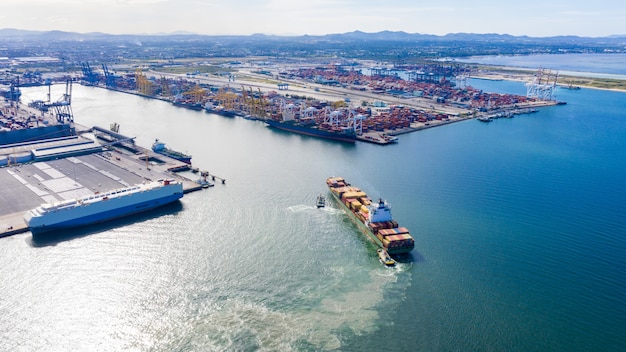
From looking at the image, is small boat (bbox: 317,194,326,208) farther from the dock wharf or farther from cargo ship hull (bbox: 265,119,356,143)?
cargo ship hull (bbox: 265,119,356,143)

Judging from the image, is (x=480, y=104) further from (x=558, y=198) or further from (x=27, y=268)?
(x=27, y=268)

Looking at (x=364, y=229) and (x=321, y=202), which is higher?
(x=321, y=202)

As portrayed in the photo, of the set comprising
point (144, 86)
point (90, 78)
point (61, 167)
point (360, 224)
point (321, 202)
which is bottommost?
point (360, 224)

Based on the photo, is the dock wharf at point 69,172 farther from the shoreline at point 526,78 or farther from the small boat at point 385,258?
the shoreline at point 526,78

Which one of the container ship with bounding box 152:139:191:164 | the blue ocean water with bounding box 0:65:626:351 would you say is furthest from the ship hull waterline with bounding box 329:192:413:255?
the container ship with bounding box 152:139:191:164

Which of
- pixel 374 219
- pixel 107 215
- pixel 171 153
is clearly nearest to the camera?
pixel 374 219

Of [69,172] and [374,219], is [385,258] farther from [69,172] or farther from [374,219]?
[69,172]

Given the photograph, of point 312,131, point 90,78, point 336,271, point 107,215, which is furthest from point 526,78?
point 107,215

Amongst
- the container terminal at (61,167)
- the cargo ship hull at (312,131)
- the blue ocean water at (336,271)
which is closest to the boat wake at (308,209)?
the blue ocean water at (336,271)
